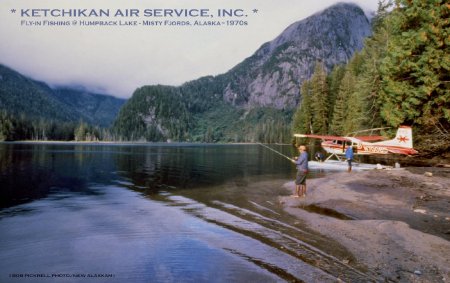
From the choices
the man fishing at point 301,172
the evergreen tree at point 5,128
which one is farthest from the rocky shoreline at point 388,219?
the evergreen tree at point 5,128

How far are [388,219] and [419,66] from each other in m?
21.4

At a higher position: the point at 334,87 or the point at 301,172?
the point at 334,87

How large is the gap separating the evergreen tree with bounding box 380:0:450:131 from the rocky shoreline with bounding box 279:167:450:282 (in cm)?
872

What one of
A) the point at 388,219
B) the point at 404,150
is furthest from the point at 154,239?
the point at 404,150

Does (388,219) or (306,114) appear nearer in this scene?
(388,219)

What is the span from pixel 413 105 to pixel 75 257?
30.1 meters

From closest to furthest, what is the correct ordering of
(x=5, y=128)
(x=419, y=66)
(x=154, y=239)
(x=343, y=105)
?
(x=154, y=239), (x=419, y=66), (x=343, y=105), (x=5, y=128)

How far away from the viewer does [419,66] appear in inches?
1118

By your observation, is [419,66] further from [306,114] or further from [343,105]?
[306,114]

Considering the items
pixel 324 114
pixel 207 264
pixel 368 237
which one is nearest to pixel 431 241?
pixel 368 237

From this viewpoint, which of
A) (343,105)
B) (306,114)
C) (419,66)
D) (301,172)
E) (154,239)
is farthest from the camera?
(306,114)

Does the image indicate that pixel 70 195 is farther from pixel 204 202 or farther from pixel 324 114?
pixel 324 114

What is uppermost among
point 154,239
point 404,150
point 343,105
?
point 343,105

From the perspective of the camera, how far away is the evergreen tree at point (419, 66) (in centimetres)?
2633
